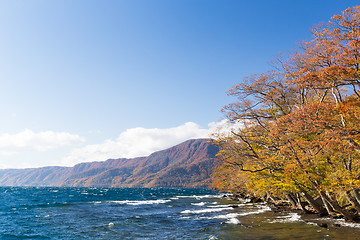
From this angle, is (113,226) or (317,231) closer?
(317,231)

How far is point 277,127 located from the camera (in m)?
17.6

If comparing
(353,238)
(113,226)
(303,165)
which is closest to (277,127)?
(303,165)

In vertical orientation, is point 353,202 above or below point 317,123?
below

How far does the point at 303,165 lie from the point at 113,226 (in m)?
20.1

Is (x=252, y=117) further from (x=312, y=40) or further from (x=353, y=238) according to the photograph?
(x=353, y=238)

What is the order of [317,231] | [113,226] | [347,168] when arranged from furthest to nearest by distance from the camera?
[113,226] → [317,231] → [347,168]

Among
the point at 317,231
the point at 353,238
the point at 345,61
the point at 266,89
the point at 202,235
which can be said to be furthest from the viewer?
the point at 266,89

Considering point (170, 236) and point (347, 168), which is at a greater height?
point (347, 168)

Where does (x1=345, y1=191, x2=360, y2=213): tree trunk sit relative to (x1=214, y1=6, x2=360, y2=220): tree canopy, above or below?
below

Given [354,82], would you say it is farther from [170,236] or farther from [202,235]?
[170,236]

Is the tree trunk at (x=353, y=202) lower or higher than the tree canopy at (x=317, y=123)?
Answer: lower

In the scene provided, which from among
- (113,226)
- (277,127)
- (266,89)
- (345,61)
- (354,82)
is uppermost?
(266,89)

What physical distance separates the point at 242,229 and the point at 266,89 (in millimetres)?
12495

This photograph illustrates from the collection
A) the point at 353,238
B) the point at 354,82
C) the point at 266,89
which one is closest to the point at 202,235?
→ the point at 353,238
